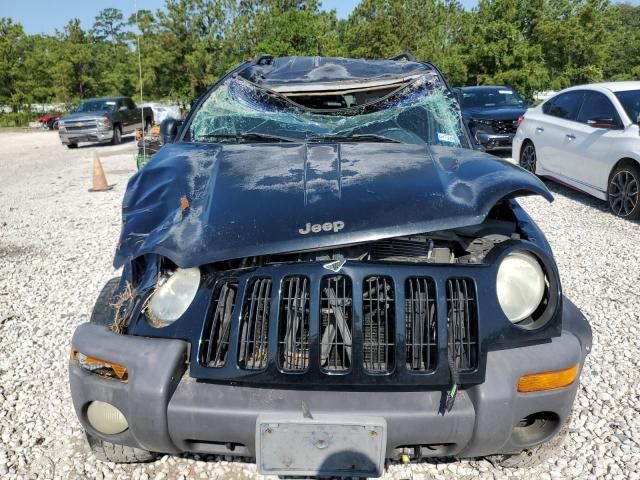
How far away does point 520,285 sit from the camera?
6.61 feet

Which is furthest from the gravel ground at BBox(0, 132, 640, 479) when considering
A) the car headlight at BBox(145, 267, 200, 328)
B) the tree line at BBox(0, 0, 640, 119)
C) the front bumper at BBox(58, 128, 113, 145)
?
the tree line at BBox(0, 0, 640, 119)

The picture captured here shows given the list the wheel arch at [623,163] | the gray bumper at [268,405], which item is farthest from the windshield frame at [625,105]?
the gray bumper at [268,405]

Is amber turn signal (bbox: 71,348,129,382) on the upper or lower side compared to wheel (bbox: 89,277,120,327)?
lower

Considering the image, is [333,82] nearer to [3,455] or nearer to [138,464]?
[138,464]

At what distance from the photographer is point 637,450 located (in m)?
2.50

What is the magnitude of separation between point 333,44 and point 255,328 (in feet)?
91.4

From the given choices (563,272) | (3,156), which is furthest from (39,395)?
(3,156)

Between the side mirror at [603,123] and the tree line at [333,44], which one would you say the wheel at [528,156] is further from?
the tree line at [333,44]

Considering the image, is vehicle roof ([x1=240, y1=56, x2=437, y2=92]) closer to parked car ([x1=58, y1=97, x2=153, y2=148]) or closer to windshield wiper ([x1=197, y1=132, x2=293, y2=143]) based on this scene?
windshield wiper ([x1=197, y1=132, x2=293, y2=143])

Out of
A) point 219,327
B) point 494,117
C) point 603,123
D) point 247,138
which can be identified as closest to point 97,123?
point 494,117

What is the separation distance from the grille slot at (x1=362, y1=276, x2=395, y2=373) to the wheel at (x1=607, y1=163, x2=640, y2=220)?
18.4 ft

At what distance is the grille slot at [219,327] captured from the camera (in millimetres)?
1843

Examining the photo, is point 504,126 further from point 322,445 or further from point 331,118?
point 322,445

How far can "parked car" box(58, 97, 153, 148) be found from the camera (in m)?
17.0
